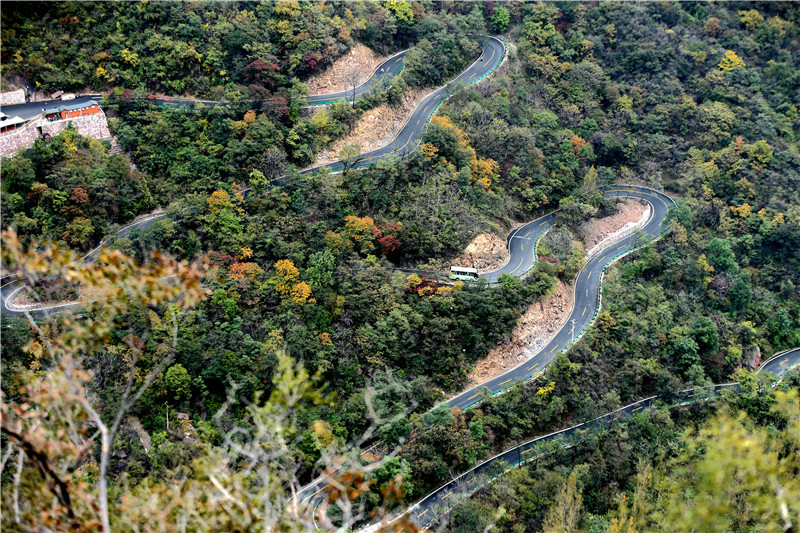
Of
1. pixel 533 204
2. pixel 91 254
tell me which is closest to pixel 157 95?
pixel 91 254

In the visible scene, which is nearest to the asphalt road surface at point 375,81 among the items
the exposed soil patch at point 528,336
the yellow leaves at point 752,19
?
the exposed soil patch at point 528,336

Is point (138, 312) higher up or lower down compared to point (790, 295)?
higher up

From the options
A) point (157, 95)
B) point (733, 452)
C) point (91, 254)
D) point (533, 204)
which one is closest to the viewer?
point (733, 452)

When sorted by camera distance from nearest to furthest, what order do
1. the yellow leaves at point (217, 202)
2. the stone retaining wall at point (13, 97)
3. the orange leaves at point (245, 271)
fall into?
the orange leaves at point (245, 271) → the yellow leaves at point (217, 202) → the stone retaining wall at point (13, 97)

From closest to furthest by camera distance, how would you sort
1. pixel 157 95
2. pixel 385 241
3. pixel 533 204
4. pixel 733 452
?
1. pixel 733 452
2. pixel 385 241
3. pixel 157 95
4. pixel 533 204

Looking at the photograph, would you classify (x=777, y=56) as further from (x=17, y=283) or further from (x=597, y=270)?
(x=17, y=283)

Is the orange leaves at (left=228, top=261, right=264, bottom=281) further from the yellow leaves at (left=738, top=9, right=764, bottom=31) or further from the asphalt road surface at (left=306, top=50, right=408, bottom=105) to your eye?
the yellow leaves at (left=738, top=9, right=764, bottom=31)

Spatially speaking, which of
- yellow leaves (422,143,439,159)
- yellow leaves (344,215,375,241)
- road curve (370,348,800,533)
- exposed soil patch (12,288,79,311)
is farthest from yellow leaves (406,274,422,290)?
exposed soil patch (12,288,79,311)

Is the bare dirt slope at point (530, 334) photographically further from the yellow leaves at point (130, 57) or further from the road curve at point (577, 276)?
the yellow leaves at point (130, 57)
